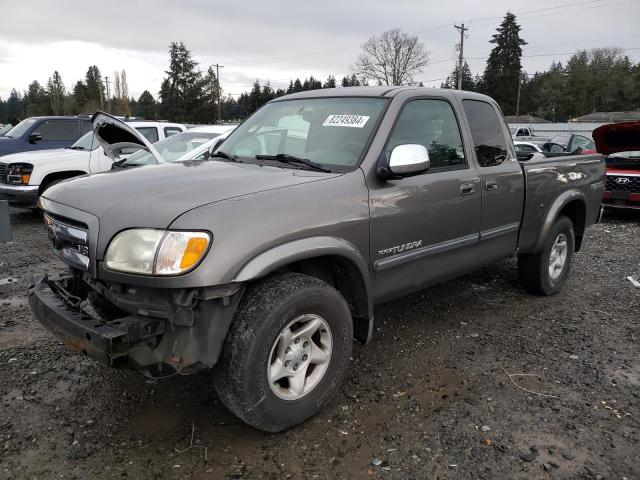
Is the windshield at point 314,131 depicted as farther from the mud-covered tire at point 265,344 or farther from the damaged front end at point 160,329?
the damaged front end at point 160,329

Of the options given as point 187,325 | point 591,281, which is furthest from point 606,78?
point 187,325

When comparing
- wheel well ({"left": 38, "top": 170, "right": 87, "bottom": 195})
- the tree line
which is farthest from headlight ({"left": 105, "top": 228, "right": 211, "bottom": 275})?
the tree line

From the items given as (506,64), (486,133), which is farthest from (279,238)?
(506,64)

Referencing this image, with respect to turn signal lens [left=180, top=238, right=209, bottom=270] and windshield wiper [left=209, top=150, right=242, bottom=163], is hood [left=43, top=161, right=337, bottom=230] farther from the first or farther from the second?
windshield wiper [left=209, top=150, right=242, bottom=163]

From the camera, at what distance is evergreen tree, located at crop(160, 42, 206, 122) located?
6812 cm

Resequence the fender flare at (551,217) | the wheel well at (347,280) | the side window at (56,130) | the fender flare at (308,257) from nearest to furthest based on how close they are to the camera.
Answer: the fender flare at (308,257) → the wheel well at (347,280) → the fender flare at (551,217) → the side window at (56,130)

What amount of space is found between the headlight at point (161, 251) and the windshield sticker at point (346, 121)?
1.47 m

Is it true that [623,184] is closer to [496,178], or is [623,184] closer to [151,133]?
[496,178]

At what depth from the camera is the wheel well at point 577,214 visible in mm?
5328

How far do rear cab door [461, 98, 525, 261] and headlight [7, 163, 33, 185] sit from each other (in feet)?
25.3

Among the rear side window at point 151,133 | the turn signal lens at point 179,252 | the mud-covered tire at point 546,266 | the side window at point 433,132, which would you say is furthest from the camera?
the rear side window at point 151,133

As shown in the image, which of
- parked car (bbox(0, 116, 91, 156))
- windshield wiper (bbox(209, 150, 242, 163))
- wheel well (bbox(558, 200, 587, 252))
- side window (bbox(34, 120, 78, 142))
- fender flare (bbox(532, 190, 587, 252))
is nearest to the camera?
windshield wiper (bbox(209, 150, 242, 163))

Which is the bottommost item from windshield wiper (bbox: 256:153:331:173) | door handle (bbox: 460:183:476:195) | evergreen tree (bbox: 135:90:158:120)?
door handle (bbox: 460:183:476:195)

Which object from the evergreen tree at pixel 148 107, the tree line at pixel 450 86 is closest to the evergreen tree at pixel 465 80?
the tree line at pixel 450 86
